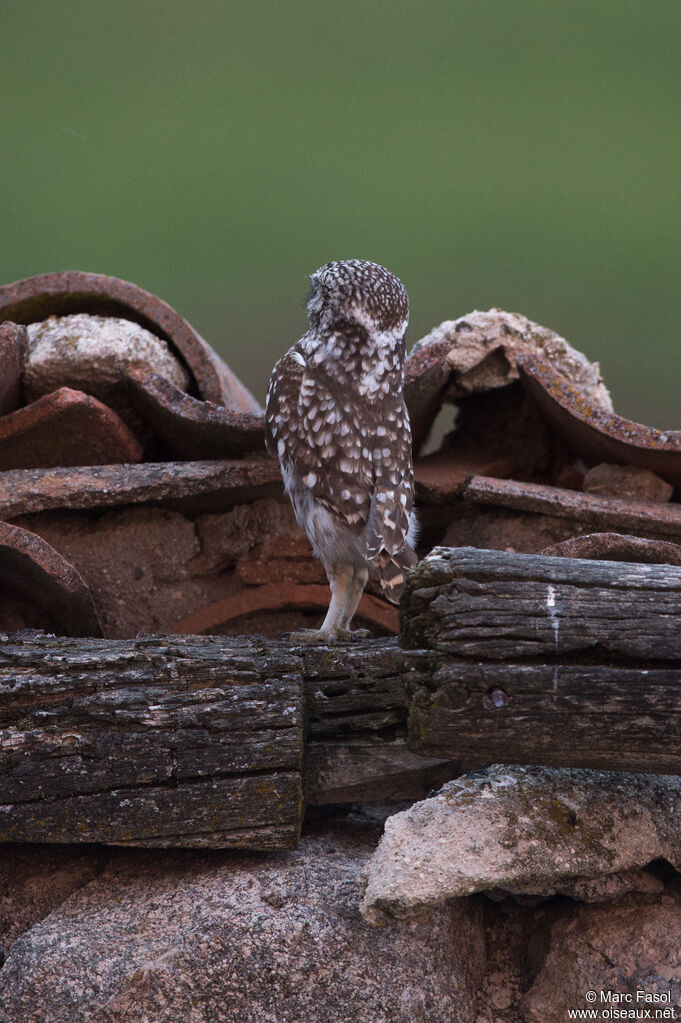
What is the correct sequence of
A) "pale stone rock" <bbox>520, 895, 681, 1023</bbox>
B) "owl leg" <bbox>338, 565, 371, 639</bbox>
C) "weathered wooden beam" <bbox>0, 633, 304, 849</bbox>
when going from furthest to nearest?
"owl leg" <bbox>338, 565, 371, 639</bbox>
"weathered wooden beam" <bbox>0, 633, 304, 849</bbox>
"pale stone rock" <bbox>520, 895, 681, 1023</bbox>

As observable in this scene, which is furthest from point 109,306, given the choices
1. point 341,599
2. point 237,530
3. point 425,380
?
point 341,599

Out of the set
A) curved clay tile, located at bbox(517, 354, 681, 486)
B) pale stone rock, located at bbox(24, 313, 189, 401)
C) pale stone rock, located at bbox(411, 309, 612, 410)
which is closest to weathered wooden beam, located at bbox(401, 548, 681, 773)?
curved clay tile, located at bbox(517, 354, 681, 486)

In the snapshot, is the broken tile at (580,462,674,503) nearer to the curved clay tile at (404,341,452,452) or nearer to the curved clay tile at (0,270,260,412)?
the curved clay tile at (404,341,452,452)

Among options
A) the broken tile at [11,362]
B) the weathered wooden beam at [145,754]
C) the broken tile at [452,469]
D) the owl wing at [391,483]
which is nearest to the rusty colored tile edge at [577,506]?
the broken tile at [452,469]

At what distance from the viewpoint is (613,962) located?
7.83 ft

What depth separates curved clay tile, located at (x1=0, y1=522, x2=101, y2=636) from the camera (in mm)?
3164

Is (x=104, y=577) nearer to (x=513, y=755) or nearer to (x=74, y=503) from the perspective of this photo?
(x=74, y=503)

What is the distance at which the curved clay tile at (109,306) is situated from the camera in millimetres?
4070

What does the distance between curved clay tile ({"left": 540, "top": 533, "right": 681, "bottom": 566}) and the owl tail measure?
47cm

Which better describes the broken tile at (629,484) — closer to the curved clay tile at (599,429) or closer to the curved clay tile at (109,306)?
the curved clay tile at (599,429)

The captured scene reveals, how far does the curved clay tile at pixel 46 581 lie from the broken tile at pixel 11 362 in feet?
2.40

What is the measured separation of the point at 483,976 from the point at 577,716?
0.83 metres

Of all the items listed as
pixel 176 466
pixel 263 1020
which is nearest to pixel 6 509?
pixel 176 466

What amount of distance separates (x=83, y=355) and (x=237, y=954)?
2377 millimetres
